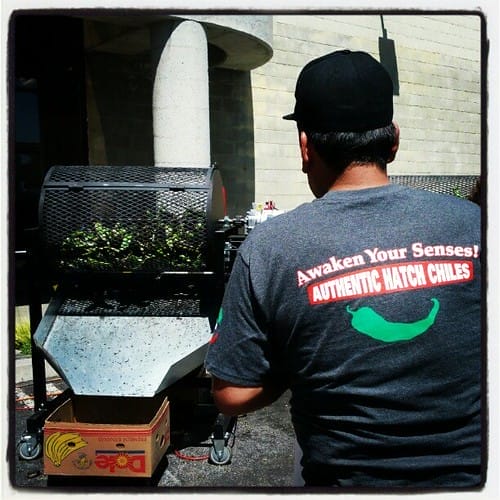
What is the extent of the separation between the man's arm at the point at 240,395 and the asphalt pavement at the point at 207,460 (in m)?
1.83

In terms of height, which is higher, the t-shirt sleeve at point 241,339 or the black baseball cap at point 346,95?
the black baseball cap at point 346,95

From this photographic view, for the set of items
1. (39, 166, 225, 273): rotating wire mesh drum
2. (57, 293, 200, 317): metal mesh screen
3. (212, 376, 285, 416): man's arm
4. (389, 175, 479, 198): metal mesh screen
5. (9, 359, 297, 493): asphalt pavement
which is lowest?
(9, 359, 297, 493): asphalt pavement

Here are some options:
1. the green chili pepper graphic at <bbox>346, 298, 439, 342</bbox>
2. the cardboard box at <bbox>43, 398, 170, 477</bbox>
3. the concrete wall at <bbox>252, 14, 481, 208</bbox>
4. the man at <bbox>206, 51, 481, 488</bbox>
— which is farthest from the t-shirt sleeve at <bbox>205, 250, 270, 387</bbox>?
the concrete wall at <bbox>252, 14, 481, 208</bbox>

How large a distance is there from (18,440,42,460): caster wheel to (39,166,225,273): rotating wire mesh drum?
1.23 metres

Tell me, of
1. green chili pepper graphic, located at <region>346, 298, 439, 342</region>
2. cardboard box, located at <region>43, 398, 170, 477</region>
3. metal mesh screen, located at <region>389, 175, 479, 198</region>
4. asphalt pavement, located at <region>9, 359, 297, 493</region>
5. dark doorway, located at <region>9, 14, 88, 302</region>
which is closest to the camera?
green chili pepper graphic, located at <region>346, 298, 439, 342</region>

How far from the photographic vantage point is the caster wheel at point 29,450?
12.4ft

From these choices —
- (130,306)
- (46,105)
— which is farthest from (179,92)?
(130,306)

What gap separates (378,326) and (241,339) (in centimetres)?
30

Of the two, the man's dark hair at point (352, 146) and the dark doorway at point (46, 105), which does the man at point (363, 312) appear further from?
the dark doorway at point (46, 105)

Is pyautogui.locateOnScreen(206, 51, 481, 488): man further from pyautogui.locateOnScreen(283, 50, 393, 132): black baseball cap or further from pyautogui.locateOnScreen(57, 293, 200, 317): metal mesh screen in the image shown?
pyautogui.locateOnScreen(57, 293, 200, 317): metal mesh screen

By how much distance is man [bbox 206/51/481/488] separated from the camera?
45.4 inches

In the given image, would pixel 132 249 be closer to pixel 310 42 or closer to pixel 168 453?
pixel 168 453

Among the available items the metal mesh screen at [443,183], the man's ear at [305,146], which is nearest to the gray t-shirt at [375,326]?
the man's ear at [305,146]

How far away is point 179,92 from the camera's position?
612 centimetres
